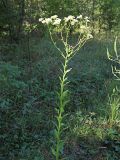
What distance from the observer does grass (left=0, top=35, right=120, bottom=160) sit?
5.58 meters

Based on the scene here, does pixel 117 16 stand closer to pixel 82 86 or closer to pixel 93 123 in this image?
pixel 82 86

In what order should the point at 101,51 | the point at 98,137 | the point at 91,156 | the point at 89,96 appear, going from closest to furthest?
the point at 91,156
the point at 98,137
the point at 89,96
the point at 101,51

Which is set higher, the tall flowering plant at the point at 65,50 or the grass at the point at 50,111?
the tall flowering plant at the point at 65,50

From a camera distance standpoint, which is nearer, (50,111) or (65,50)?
(65,50)

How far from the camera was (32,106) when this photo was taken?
23.1 ft

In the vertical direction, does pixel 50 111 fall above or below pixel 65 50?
below

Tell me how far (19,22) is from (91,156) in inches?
306

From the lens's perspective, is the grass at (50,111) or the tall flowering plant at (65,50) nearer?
the tall flowering plant at (65,50)

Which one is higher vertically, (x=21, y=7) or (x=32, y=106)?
(x=21, y=7)

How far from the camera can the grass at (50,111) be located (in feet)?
18.3

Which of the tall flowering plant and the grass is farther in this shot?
the grass

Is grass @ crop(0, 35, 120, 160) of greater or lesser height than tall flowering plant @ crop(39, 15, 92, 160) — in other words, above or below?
below

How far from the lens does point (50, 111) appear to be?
6906mm

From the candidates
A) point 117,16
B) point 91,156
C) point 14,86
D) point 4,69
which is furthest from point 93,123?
point 117,16
